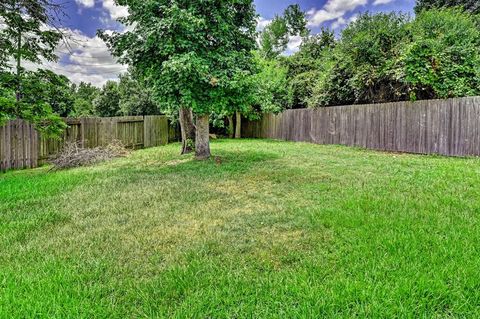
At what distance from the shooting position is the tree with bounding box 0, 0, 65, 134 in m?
3.87

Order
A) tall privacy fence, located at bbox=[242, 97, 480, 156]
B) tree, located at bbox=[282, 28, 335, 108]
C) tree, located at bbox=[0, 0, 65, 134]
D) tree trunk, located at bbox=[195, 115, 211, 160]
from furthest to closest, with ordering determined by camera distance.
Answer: tree, located at bbox=[282, 28, 335, 108]
tree trunk, located at bbox=[195, 115, 211, 160]
tall privacy fence, located at bbox=[242, 97, 480, 156]
tree, located at bbox=[0, 0, 65, 134]

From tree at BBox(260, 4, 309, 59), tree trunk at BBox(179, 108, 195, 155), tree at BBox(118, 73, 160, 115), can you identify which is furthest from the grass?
tree at BBox(260, 4, 309, 59)

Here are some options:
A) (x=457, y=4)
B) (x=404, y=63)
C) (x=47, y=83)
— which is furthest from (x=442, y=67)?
(x=457, y=4)

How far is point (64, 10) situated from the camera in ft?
14.8

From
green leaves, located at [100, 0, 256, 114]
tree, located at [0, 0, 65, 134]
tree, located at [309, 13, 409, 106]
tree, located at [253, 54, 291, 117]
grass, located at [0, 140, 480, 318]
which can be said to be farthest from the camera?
tree, located at [253, 54, 291, 117]

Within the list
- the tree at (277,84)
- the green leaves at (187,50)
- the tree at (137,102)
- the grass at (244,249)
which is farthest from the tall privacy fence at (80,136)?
the tree at (137,102)

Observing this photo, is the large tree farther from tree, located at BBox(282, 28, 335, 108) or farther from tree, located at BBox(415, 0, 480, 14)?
tree, located at BBox(415, 0, 480, 14)

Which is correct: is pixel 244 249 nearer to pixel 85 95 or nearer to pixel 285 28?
pixel 285 28

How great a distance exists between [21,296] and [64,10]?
3.92 meters

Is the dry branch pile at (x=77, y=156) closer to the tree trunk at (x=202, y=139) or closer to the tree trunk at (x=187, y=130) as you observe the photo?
the tree trunk at (x=187, y=130)

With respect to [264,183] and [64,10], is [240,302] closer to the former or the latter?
[264,183]

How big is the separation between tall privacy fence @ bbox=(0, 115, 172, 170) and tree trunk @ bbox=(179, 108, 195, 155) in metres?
2.81

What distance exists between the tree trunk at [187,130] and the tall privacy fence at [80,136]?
2.81 meters

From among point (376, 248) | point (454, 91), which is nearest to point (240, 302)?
point (376, 248)
